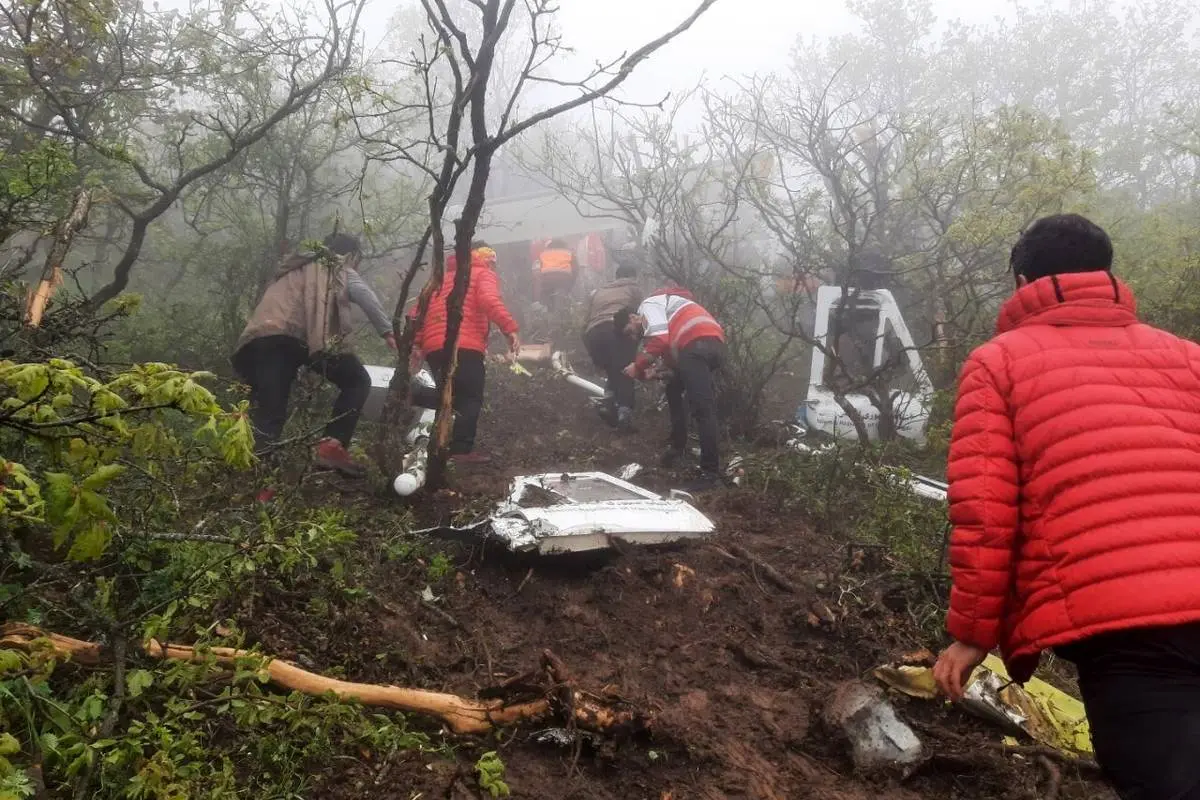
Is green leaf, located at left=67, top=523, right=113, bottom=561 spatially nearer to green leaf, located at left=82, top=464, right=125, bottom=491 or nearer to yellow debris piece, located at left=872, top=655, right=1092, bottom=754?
green leaf, located at left=82, top=464, right=125, bottom=491

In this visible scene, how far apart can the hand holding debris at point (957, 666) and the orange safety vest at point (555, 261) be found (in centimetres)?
985

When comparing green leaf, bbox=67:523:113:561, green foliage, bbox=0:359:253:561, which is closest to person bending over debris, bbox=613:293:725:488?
green foliage, bbox=0:359:253:561

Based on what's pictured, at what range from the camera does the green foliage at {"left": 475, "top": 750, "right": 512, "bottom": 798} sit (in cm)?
172

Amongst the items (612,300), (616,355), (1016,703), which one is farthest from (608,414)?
(1016,703)

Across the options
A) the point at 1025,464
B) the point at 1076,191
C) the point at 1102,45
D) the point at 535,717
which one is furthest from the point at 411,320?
the point at 1102,45

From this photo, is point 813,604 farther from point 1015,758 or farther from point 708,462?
point 708,462

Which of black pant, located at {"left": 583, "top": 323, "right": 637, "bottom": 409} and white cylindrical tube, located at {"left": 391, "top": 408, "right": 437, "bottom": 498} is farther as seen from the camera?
black pant, located at {"left": 583, "top": 323, "right": 637, "bottom": 409}

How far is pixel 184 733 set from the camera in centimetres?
177

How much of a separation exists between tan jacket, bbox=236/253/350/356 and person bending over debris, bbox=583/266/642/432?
Result: 2.81 meters

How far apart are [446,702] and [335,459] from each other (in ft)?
7.58

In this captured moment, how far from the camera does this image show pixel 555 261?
1098 centimetres

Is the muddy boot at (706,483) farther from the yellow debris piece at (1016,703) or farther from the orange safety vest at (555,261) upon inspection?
the orange safety vest at (555,261)

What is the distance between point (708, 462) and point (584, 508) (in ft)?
5.96

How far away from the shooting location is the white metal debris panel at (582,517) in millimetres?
3191
